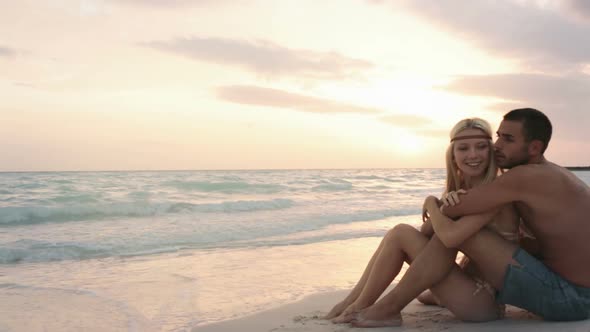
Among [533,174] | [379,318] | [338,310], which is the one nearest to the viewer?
[533,174]

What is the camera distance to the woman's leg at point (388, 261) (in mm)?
4078

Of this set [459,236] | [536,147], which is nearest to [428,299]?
[459,236]

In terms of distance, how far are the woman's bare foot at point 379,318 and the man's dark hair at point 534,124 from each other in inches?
64.1

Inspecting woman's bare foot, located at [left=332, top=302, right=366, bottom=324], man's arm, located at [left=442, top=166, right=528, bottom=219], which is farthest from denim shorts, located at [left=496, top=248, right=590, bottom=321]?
woman's bare foot, located at [left=332, top=302, right=366, bottom=324]

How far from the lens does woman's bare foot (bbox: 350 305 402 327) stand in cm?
402

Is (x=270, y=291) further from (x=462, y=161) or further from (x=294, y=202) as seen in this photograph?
(x=294, y=202)

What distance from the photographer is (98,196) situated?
19219mm

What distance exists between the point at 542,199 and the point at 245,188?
2527cm

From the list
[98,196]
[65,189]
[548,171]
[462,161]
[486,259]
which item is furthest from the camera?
[65,189]

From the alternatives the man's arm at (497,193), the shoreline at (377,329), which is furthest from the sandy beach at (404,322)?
the man's arm at (497,193)

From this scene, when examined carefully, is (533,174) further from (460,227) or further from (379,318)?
(379,318)

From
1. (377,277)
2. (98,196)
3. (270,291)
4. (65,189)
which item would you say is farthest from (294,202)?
(377,277)

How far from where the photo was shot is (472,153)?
153 inches

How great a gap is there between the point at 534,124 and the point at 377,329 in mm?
1865
